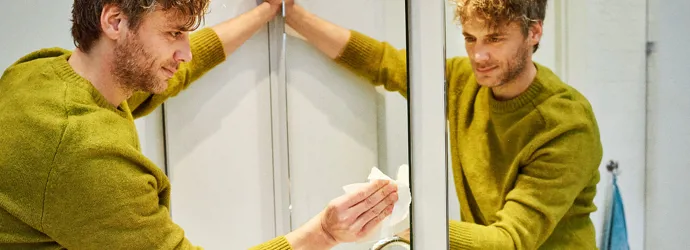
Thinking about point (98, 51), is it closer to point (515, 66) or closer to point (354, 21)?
point (354, 21)

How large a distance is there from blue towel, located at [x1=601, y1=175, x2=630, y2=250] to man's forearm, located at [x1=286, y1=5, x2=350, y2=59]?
516mm

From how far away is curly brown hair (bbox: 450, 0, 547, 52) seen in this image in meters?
0.98

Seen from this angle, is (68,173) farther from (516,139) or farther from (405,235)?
(516,139)

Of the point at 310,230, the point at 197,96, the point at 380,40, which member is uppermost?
the point at 380,40

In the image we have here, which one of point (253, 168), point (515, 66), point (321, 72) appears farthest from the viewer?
point (253, 168)

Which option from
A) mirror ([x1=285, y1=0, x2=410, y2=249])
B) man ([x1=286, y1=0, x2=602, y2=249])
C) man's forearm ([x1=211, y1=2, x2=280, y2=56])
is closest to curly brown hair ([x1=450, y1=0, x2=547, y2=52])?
man ([x1=286, y1=0, x2=602, y2=249])

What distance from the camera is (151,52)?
3.49 ft

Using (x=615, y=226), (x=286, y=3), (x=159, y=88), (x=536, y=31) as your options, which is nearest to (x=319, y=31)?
(x=286, y=3)

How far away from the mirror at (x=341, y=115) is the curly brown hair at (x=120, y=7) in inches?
10.1

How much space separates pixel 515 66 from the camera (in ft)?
3.28

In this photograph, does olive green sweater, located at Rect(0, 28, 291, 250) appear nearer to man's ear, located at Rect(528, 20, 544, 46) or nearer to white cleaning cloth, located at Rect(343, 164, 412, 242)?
white cleaning cloth, located at Rect(343, 164, 412, 242)

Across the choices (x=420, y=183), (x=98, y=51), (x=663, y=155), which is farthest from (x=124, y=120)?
(x=663, y=155)

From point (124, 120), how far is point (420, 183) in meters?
0.49

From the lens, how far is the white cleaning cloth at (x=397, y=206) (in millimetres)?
1105
